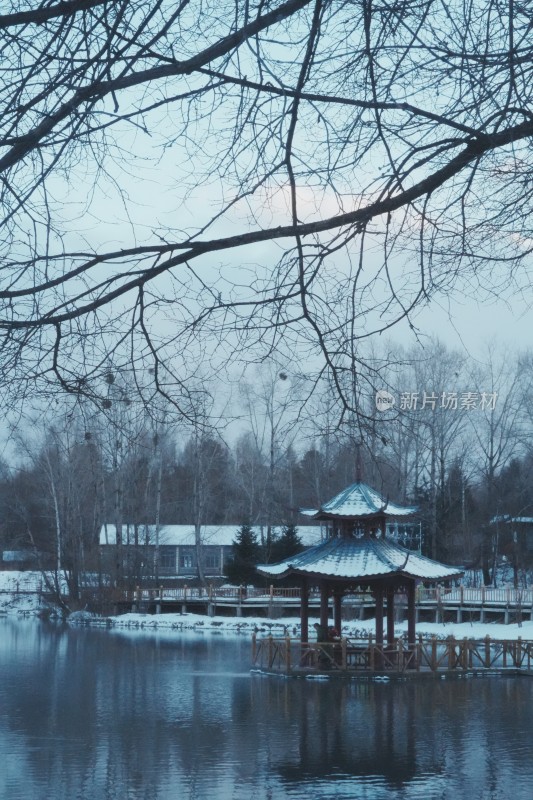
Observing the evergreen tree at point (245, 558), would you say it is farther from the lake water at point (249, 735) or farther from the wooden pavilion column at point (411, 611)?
the wooden pavilion column at point (411, 611)

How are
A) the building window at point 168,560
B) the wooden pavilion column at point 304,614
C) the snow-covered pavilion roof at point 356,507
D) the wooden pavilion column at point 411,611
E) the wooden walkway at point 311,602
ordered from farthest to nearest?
1. the building window at point 168,560
2. the wooden walkway at point 311,602
3. the wooden pavilion column at point 304,614
4. the wooden pavilion column at point 411,611
5. the snow-covered pavilion roof at point 356,507

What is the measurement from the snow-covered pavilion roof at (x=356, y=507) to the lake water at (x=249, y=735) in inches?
158

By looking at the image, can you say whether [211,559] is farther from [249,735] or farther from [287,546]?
[249,735]

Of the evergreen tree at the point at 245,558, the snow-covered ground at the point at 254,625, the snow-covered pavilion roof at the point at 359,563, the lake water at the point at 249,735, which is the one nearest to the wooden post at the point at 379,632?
the snow-covered pavilion roof at the point at 359,563

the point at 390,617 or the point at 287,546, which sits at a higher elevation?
the point at 287,546

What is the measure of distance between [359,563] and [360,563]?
2 centimetres

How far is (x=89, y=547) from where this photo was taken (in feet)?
173

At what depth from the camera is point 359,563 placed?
2573 centimetres

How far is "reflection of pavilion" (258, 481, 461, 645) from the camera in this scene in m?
25.5

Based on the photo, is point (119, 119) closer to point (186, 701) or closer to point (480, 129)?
point (480, 129)

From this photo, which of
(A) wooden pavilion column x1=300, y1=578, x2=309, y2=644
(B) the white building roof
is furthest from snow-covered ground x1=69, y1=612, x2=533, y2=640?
(A) wooden pavilion column x1=300, y1=578, x2=309, y2=644

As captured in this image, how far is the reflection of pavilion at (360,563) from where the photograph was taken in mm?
25484

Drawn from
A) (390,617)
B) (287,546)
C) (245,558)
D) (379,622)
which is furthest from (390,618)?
(245,558)

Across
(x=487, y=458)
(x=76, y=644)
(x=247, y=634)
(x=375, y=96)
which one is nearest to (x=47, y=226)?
(x=375, y=96)
